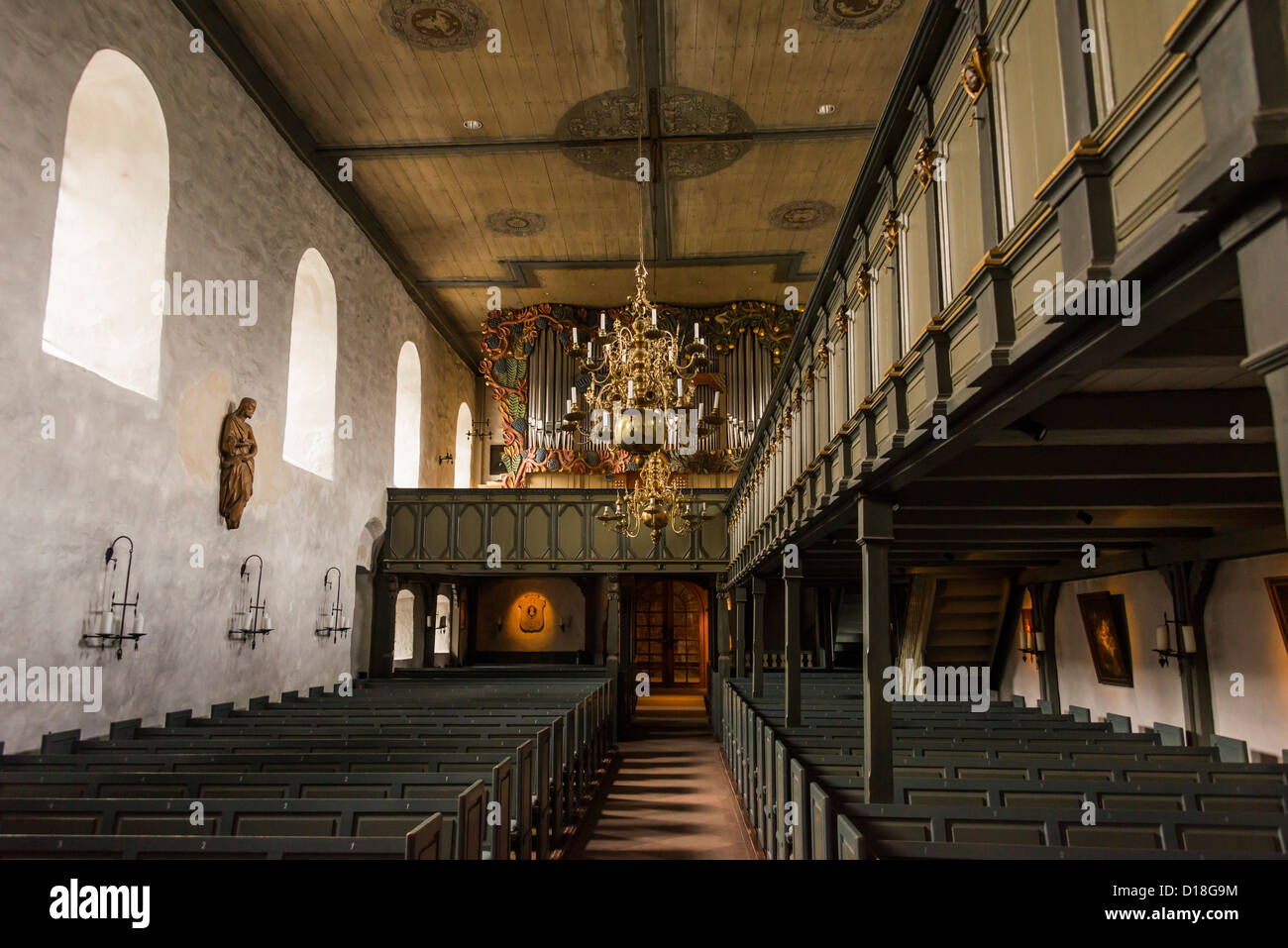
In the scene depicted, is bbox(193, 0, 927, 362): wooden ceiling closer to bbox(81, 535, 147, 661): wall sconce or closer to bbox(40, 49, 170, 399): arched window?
bbox(40, 49, 170, 399): arched window

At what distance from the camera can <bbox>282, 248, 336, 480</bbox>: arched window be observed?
14.8 m

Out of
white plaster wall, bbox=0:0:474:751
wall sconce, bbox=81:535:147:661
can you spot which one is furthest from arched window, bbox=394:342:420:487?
wall sconce, bbox=81:535:147:661

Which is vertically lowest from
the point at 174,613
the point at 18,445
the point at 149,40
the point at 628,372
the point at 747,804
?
the point at 747,804

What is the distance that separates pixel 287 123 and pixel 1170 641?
46.4ft

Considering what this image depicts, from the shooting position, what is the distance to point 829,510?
709 cm

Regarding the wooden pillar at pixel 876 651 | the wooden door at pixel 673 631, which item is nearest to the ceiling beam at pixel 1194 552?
the wooden pillar at pixel 876 651

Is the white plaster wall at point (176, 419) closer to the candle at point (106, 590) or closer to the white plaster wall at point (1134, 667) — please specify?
the candle at point (106, 590)

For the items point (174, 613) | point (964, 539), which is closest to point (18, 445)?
point (174, 613)

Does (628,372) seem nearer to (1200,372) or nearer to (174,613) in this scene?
(174,613)

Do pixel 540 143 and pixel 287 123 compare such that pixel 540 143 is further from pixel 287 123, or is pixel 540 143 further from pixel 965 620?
pixel 965 620

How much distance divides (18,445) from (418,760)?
477cm

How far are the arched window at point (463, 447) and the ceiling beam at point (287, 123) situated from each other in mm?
4918

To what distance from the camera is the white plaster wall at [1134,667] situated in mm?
10031

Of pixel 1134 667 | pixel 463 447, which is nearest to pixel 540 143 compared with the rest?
pixel 1134 667
